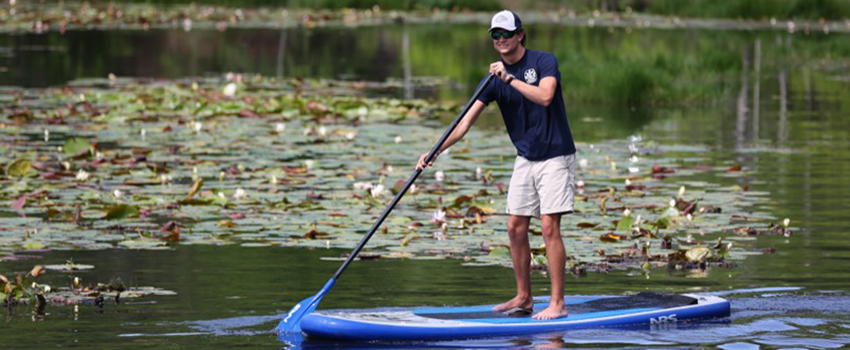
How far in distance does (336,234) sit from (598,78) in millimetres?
14398

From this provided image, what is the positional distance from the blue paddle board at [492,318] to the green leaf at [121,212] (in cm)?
394

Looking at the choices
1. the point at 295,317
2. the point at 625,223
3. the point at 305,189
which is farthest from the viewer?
the point at 305,189

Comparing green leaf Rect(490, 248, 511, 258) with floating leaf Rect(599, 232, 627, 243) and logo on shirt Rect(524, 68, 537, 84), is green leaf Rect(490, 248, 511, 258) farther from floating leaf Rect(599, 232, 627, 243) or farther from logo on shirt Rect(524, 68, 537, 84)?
logo on shirt Rect(524, 68, 537, 84)

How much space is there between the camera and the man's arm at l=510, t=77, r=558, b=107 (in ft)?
31.2

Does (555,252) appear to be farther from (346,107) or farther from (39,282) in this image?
(346,107)

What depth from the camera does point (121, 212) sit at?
A: 1347 cm

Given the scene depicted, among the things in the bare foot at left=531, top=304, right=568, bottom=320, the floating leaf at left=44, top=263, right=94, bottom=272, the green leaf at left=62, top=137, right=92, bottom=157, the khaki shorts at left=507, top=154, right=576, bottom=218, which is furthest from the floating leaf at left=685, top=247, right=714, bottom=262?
the green leaf at left=62, top=137, right=92, bottom=157

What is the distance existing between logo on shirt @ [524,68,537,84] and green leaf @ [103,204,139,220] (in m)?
4.78

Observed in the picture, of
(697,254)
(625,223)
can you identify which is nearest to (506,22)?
(697,254)

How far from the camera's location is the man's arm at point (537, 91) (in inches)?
374

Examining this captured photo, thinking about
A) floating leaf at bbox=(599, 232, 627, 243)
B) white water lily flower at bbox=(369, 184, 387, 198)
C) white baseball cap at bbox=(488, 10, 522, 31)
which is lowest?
floating leaf at bbox=(599, 232, 627, 243)

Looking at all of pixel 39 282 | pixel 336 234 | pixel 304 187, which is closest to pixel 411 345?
pixel 39 282

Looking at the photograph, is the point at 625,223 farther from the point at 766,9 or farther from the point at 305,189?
the point at 766,9

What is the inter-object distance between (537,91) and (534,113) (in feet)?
0.90
